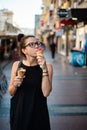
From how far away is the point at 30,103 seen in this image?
14.7 ft

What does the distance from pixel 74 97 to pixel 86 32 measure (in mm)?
16584

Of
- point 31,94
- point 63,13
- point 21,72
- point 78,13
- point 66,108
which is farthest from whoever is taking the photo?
point 63,13

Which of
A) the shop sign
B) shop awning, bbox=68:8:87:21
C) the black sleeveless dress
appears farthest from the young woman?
the shop sign

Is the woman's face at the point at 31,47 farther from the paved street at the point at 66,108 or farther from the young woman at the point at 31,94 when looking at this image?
the paved street at the point at 66,108

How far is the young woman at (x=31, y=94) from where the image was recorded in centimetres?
447

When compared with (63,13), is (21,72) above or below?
above

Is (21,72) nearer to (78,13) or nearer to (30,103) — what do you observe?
(30,103)

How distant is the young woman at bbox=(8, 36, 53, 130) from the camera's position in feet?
14.7

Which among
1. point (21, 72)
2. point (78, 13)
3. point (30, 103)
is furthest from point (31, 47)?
→ point (78, 13)

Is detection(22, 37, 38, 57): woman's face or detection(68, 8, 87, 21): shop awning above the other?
detection(22, 37, 38, 57): woman's face

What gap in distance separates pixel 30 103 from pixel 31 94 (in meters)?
0.11

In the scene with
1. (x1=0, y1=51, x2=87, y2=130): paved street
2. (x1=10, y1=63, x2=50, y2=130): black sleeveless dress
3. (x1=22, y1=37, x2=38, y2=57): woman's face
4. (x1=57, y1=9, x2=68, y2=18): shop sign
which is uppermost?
(x1=22, y1=37, x2=38, y2=57): woman's face

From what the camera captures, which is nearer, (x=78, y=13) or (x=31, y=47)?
(x=31, y=47)

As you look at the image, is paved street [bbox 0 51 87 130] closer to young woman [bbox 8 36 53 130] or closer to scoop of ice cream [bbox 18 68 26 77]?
young woman [bbox 8 36 53 130]
